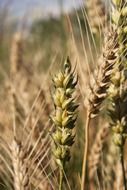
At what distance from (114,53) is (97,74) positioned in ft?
0.14

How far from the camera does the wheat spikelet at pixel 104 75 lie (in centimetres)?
80

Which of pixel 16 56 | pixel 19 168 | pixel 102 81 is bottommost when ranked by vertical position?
pixel 16 56

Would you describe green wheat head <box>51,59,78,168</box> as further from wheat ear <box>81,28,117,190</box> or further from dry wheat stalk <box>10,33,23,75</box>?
dry wheat stalk <box>10,33,23,75</box>

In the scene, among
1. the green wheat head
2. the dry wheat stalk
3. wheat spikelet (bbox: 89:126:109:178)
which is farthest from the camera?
the dry wheat stalk

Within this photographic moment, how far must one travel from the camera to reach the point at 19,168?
2.88 ft

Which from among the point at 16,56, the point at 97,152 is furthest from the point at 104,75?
the point at 16,56

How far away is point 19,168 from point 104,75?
216 mm

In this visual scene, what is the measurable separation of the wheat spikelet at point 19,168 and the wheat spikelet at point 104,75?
0.15 m

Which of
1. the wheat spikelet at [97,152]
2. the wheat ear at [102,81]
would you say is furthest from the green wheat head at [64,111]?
the wheat spikelet at [97,152]

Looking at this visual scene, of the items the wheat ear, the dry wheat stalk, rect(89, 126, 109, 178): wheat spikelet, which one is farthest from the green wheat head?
the dry wheat stalk

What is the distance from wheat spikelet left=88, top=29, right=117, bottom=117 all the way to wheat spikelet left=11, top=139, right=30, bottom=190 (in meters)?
0.15

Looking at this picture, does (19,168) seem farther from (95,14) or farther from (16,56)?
(16,56)

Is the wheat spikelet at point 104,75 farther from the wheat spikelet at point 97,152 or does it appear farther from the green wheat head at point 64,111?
the wheat spikelet at point 97,152

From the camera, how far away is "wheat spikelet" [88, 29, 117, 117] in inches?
31.6
